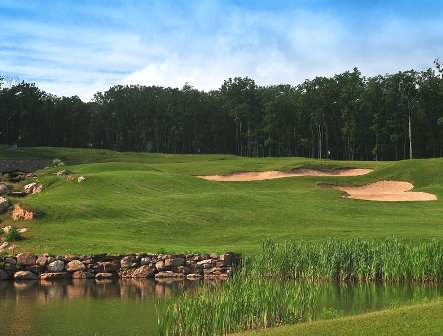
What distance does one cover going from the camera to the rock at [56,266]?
30.4m

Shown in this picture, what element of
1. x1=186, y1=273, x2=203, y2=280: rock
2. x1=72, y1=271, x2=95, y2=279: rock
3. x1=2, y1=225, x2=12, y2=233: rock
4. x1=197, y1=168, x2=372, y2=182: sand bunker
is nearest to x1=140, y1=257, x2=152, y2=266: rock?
x1=186, y1=273, x2=203, y2=280: rock

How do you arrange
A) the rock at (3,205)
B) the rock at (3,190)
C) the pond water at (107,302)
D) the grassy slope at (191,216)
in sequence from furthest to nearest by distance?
the rock at (3,190), the rock at (3,205), the grassy slope at (191,216), the pond water at (107,302)

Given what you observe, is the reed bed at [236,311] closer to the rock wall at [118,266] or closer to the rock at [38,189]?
the rock wall at [118,266]

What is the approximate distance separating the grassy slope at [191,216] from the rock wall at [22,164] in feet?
117

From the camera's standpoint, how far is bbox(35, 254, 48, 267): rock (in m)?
30.5

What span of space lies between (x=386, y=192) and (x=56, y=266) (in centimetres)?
3754

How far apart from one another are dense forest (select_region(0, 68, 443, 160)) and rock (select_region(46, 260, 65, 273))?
8598cm

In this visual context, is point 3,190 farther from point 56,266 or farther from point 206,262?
point 206,262

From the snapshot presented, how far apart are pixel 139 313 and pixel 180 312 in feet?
15.5

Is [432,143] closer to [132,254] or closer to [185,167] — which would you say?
[185,167]

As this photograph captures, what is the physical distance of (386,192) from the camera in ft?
192

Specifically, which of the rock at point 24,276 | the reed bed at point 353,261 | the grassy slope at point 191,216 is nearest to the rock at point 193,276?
the grassy slope at point 191,216

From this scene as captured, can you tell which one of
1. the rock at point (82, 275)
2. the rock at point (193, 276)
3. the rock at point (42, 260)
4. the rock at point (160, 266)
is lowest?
the rock at point (193, 276)

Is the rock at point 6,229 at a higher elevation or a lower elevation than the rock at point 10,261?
higher
